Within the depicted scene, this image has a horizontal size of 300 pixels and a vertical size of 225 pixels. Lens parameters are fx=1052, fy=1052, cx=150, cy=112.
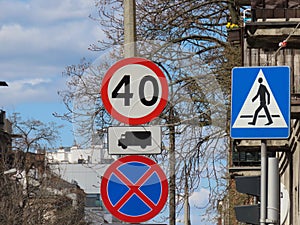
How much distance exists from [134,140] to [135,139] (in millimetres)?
15

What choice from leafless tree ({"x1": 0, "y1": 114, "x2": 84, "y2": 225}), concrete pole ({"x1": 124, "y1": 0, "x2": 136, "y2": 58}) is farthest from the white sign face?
leafless tree ({"x1": 0, "y1": 114, "x2": 84, "y2": 225})

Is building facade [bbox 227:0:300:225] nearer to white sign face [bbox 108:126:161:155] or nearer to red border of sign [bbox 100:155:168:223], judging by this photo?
red border of sign [bbox 100:155:168:223]

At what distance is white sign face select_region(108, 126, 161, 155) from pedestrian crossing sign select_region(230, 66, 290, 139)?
0.71 m

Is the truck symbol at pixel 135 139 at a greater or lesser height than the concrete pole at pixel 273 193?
greater

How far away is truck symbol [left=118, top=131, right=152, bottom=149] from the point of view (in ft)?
31.2

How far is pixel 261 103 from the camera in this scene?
30.2ft

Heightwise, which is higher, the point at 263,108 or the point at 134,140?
Answer: the point at 263,108

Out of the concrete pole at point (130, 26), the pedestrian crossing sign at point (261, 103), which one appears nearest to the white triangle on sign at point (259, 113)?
the pedestrian crossing sign at point (261, 103)

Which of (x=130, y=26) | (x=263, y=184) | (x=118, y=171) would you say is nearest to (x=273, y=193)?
(x=263, y=184)

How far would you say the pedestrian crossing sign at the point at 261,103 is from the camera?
9125mm

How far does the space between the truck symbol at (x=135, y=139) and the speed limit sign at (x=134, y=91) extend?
10cm

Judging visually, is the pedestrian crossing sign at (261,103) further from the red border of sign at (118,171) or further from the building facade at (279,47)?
the building facade at (279,47)

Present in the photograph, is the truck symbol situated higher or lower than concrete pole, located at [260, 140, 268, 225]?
higher

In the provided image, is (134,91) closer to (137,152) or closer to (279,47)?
(137,152)
